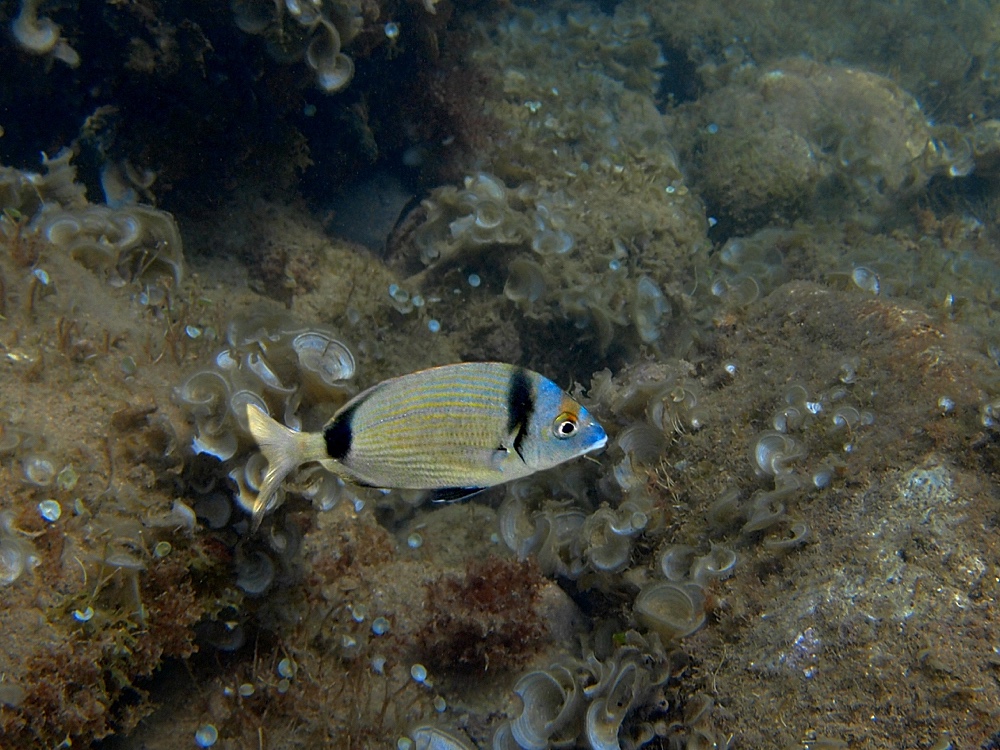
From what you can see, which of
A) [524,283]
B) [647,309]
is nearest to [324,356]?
[524,283]

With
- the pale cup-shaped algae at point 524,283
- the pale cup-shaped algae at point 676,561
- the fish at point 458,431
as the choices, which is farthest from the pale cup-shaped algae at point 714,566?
A: the pale cup-shaped algae at point 524,283

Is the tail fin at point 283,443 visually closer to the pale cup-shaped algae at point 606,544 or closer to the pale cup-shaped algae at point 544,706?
the pale cup-shaped algae at point 544,706

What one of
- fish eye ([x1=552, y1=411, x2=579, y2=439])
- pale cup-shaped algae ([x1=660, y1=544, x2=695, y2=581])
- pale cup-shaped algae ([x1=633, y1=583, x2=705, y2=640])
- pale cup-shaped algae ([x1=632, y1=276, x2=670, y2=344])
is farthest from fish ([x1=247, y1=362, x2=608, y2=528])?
pale cup-shaped algae ([x1=632, y1=276, x2=670, y2=344])

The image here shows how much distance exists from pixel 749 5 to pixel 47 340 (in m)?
15.3

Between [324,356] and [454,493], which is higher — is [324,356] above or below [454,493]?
below

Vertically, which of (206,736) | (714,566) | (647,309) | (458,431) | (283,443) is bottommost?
(206,736)

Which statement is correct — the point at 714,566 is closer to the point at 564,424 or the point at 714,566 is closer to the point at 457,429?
the point at 564,424

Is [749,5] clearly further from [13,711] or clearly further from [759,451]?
[13,711]

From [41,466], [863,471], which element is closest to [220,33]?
[41,466]

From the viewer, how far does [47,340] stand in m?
3.26

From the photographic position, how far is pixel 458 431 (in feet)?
6.43

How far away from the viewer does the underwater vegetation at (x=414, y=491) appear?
9.07 ft

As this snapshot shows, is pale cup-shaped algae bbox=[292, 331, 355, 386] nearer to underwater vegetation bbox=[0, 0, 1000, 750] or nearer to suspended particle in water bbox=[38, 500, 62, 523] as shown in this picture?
underwater vegetation bbox=[0, 0, 1000, 750]

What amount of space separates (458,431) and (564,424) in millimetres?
363
